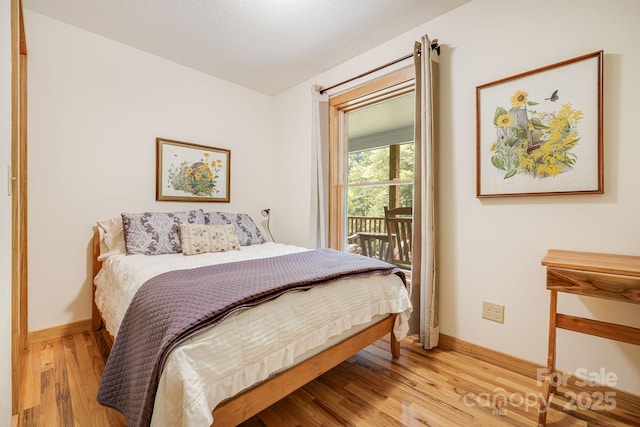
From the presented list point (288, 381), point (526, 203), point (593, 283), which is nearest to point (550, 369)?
point (593, 283)

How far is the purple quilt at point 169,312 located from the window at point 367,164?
152 centimetres

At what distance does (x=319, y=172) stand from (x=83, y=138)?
2.09m

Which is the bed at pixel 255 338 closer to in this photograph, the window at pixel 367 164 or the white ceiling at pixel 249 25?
the window at pixel 367 164

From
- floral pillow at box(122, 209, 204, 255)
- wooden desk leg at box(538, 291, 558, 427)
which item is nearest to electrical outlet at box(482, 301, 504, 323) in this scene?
wooden desk leg at box(538, 291, 558, 427)

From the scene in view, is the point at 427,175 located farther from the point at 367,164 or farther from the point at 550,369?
the point at 550,369

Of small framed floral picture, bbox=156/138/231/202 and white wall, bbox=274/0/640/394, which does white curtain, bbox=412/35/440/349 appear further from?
small framed floral picture, bbox=156/138/231/202

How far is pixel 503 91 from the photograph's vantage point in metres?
1.88

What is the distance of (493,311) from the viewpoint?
6.37 ft

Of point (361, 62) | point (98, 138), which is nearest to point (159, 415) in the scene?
point (98, 138)

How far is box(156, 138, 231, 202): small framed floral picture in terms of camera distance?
2762 mm

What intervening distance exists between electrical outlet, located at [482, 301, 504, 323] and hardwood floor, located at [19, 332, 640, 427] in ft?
1.01

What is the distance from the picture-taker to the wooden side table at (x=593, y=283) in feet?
3.83

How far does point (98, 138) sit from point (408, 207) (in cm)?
289

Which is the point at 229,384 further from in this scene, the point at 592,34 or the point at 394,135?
the point at 394,135
